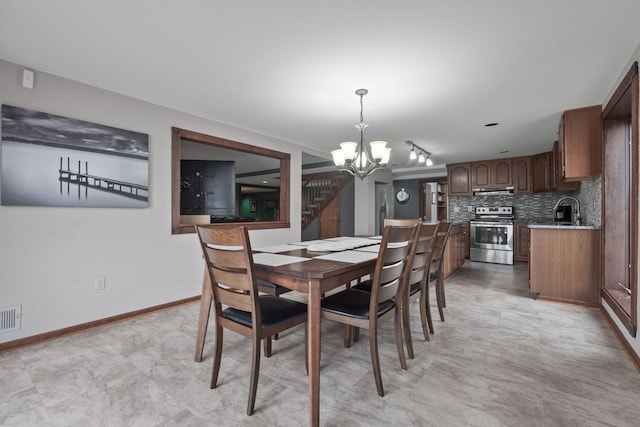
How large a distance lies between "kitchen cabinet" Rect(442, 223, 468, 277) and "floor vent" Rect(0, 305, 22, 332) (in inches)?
175

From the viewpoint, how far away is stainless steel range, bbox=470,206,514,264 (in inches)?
222

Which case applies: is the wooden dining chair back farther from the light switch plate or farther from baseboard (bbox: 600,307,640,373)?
the light switch plate

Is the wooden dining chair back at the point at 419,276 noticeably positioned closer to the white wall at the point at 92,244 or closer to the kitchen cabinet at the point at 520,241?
the white wall at the point at 92,244

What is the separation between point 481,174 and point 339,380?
224 inches

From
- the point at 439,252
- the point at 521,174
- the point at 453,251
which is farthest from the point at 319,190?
the point at 439,252

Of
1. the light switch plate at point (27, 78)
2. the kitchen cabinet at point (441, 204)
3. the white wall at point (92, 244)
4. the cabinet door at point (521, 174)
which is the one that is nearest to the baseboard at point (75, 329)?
the white wall at point (92, 244)

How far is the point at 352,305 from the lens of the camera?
1759mm

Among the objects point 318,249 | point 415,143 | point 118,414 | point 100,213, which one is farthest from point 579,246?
point 100,213

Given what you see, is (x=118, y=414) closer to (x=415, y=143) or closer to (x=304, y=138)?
(x=304, y=138)

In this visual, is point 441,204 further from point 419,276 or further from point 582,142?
point 419,276

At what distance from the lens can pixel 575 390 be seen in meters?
1.65

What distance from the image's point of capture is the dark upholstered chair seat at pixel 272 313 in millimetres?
1583

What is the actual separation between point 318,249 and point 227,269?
818mm

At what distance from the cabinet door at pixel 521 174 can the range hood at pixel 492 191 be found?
16 centimetres
